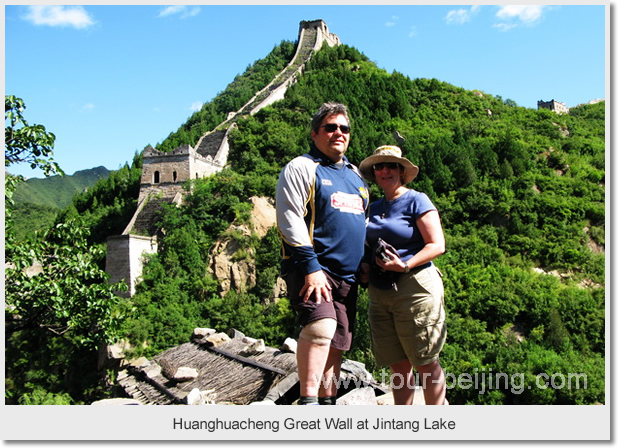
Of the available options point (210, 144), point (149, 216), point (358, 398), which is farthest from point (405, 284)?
point (210, 144)

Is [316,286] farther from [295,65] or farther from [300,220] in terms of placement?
[295,65]

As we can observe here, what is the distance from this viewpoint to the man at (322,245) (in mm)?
3074

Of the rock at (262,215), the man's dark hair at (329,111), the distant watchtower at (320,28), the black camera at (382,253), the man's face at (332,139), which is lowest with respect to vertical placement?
the black camera at (382,253)

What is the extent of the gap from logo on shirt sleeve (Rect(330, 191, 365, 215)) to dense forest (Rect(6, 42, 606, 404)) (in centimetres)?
603

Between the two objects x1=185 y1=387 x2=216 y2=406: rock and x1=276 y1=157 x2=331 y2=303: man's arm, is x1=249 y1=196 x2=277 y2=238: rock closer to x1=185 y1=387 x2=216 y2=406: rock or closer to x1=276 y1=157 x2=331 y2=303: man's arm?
x1=185 y1=387 x2=216 y2=406: rock

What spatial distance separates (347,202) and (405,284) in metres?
0.69

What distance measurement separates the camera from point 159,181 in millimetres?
21422

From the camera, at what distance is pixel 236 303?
17.3m

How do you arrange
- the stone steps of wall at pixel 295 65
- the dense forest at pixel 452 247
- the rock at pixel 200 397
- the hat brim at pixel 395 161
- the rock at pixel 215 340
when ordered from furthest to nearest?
the stone steps of wall at pixel 295 65 → the dense forest at pixel 452 247 → the rock at pixel 215 340 → the rock at pixel 200 397 → the hat brim at pixel 395 161

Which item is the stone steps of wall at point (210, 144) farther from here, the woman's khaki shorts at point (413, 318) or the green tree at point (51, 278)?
the woman's khaki shorts at point (413, 318)

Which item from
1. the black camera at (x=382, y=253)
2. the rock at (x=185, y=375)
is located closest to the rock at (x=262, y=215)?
the rock at (x=185, y=375)

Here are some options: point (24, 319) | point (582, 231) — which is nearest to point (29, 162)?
point (24, 319)

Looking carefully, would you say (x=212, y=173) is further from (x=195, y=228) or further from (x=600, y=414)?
(x=600, y=414)

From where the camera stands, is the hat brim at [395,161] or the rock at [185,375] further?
the rock at [185,375]
